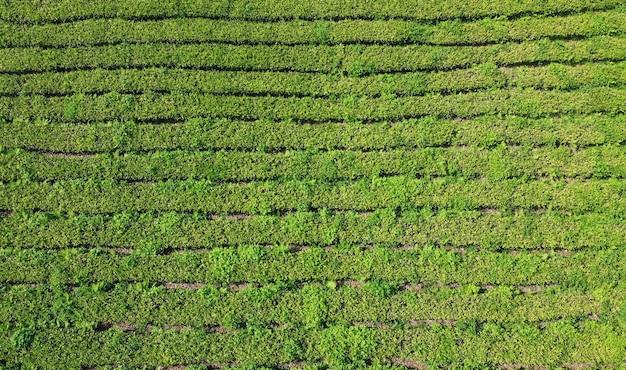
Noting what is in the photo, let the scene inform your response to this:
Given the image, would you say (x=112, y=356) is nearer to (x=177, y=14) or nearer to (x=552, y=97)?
(x=177, y=14)

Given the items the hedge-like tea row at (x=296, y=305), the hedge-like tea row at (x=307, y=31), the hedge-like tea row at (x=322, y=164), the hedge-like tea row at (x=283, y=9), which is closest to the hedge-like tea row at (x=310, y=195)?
the hedge-like tea row at (x=322, y=164)

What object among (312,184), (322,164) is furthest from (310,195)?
(322,164)

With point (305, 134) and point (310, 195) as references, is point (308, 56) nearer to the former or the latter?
point (305, 134)

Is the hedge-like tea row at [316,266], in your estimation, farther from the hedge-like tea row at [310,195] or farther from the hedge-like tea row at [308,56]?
the hedge-like tea row at [308,56]

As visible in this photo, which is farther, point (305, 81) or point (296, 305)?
point (305, 81)

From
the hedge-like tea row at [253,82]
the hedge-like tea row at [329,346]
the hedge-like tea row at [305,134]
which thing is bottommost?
the hedge-like tea row at [329,346]

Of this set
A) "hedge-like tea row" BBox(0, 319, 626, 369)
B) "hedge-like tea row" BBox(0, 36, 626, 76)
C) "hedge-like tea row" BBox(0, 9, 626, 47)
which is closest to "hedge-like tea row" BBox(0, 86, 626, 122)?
"hedge-like tea row" BBox(0, 36, 626, 76)

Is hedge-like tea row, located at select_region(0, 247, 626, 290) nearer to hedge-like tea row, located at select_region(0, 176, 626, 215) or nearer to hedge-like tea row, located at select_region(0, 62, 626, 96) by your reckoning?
hedge-like tea row, located at select_region(0, 176, 626, 215)
